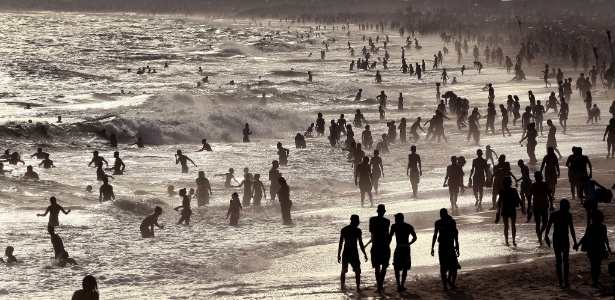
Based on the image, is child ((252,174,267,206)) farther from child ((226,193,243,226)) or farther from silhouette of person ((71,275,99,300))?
silhouette of person ((71,275,99,300))

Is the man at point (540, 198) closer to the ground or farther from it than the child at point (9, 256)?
farther from it

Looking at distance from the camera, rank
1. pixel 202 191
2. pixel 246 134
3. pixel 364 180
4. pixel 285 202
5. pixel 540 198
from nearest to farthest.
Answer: pixel 540 198
pixel 285 202
pixel 364 180
pixel 202 191
pixel 246 134

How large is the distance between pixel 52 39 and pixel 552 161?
98.7 m

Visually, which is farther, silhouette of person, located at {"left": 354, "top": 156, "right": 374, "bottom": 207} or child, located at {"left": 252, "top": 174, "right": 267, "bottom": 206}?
child, located at {"left": 252, "top": 174, "right": 267, "bottom": 206}

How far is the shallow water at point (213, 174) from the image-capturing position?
14.5m

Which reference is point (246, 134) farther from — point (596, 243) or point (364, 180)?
point (596, 243)

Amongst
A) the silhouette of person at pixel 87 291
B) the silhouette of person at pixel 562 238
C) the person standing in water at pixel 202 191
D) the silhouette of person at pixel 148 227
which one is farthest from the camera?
the person standing in water at pixel 202 191

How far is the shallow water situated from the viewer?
14.5m

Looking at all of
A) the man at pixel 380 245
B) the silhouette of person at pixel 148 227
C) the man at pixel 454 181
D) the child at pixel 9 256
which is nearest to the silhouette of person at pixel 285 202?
the silhouette of person at pixel 148 227

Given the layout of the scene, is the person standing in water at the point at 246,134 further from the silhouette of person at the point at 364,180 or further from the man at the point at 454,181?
the man at the point at 454,181

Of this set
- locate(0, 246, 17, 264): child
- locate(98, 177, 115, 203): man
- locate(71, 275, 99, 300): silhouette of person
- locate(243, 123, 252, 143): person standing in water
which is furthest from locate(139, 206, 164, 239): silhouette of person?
locate(243, 123, 252, 143): person standing in water

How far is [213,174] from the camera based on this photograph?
27734mm

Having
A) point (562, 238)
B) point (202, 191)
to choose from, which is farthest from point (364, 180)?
point (562, 238)

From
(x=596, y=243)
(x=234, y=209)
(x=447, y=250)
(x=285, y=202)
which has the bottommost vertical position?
(x=234, y=209)
